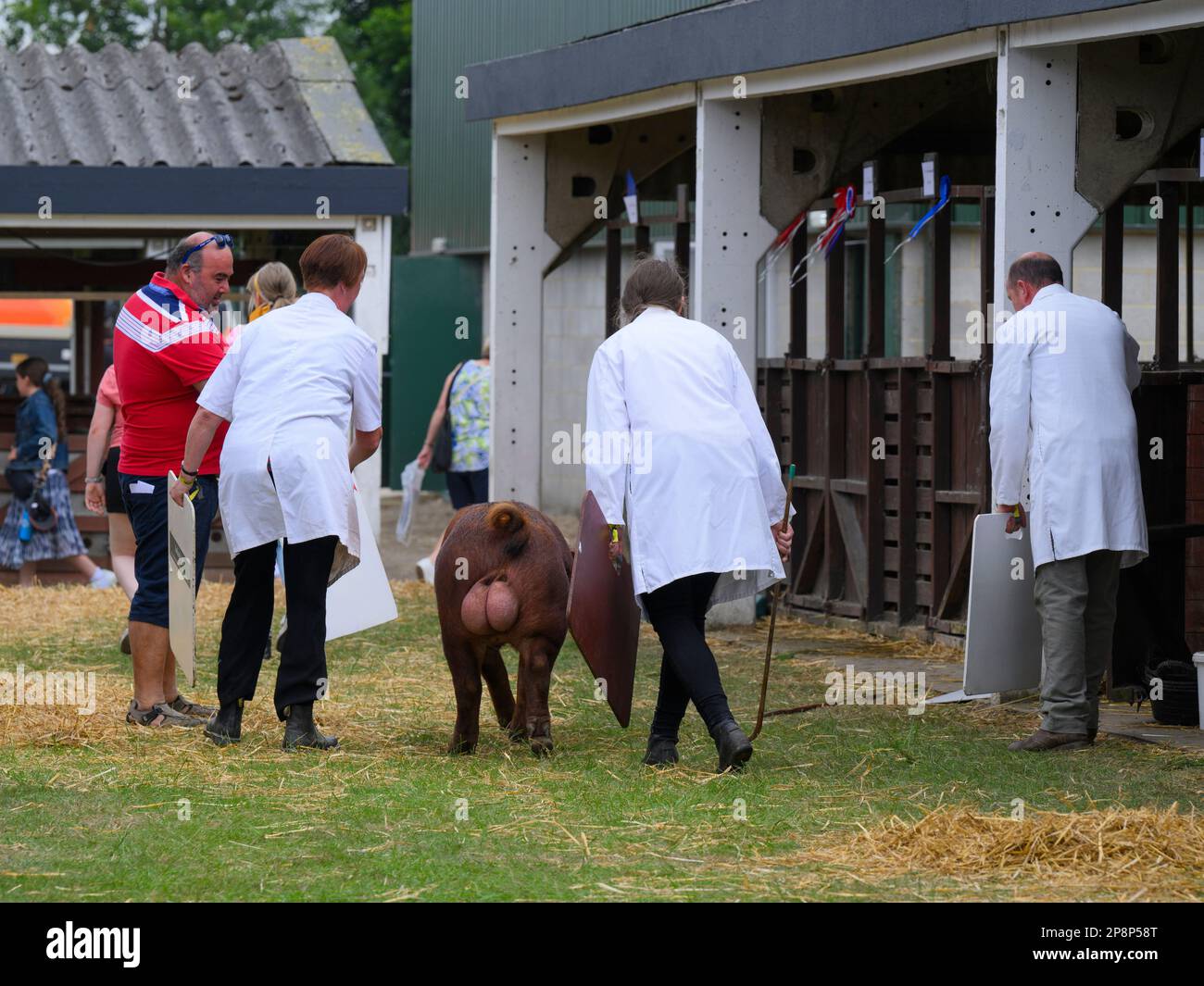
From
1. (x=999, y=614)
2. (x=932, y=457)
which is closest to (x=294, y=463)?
(x=999, y=614)

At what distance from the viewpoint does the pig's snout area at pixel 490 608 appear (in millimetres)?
7129

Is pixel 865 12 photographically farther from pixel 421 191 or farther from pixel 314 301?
pixel 421 191

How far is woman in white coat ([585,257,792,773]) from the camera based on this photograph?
22.8 feet

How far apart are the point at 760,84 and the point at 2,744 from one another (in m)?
5.88

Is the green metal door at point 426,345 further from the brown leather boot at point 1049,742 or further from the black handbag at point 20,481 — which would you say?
the brown leather boot at point 1049,742

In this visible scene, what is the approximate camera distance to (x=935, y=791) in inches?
270

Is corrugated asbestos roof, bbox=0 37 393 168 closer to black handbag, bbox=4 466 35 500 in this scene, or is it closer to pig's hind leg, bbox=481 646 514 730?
black handbag, bbox=4 466 35 500

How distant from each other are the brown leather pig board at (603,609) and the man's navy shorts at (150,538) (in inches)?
70.5

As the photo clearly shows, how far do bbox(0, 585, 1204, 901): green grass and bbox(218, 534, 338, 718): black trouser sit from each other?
0.26 meters

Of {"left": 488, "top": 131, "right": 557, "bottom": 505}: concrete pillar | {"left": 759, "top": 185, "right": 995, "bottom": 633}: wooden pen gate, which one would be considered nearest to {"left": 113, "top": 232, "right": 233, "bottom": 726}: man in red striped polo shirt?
{"left": 759, "top": 185, "right": 995, "bottom": 633}: wooden pen gate

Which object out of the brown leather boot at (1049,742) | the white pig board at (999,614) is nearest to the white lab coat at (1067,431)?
the white pig board at (999,614)

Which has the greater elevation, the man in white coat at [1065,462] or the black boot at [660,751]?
the man in white coat at [1065,462]

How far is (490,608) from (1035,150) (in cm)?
368
